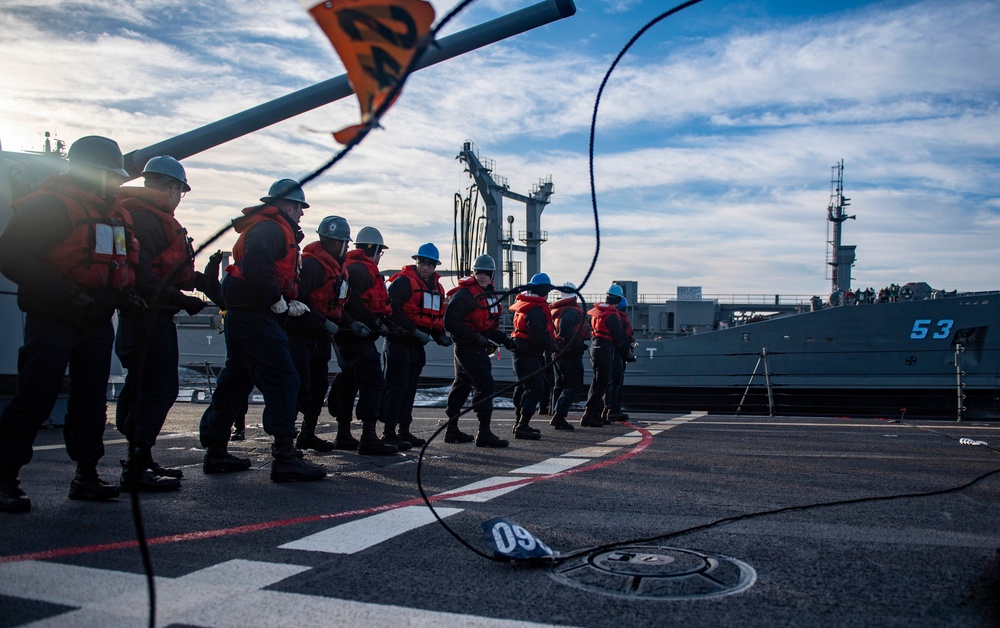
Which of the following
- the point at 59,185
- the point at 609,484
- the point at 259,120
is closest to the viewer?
the point at 59,185

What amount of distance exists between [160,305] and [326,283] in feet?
6.13

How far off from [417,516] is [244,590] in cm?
132

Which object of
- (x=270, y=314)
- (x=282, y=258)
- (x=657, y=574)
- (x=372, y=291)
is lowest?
(x=657, y=574)

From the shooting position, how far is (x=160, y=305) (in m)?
4.39

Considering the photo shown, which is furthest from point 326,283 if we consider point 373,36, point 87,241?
point 373,36

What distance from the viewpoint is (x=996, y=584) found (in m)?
2.43

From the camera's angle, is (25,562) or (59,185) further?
(59,185)

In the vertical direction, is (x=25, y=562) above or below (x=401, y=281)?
below

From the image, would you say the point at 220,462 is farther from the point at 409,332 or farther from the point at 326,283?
the point at 409,332

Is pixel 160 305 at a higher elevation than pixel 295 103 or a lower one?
lower

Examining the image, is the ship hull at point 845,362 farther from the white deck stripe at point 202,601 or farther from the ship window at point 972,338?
the white deck stripe at point 202,601

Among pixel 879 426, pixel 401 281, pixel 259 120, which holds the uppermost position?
pixel 259 120

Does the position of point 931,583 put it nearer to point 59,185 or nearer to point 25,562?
point 25,562

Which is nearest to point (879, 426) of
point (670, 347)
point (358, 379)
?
point (358, 379)
